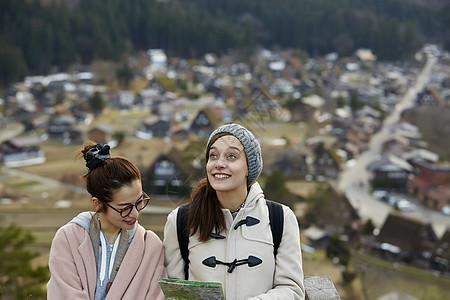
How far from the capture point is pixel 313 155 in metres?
13.4

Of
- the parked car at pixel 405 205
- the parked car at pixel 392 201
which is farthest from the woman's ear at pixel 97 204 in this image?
the parked car at pixel 392 201

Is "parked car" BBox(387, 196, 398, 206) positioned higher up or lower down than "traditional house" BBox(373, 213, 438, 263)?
lower down

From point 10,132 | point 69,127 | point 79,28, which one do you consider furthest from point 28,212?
point 79,28

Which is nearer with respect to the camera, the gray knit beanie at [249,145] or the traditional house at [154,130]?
the gray knit beanie at [249,145]

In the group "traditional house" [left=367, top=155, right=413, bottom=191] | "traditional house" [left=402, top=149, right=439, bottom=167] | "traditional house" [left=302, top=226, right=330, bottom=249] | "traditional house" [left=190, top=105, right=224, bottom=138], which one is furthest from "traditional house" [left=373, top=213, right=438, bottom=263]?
"traditional house" [left=190, top=105, right=224, bottom=138]

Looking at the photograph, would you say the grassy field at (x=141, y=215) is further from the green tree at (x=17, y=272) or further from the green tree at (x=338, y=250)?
the green tree at (x=17, y=272)

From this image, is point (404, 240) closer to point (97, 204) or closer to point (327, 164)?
point (327, 164)

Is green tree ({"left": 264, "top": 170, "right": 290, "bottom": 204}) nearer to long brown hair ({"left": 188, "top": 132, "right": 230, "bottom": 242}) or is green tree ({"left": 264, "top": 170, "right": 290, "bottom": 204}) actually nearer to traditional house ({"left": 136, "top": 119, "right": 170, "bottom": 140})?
traditional house ({"left": 136, "top": 119, "right": 170, "bottom": 140})

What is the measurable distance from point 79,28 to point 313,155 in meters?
16.1

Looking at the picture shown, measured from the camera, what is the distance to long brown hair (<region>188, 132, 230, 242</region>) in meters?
0.93

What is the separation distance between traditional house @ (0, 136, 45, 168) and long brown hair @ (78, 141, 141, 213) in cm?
1360

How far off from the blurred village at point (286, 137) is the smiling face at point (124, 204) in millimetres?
289

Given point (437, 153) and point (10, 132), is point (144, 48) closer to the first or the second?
point (10, 132)

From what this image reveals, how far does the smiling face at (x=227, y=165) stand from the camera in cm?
93
